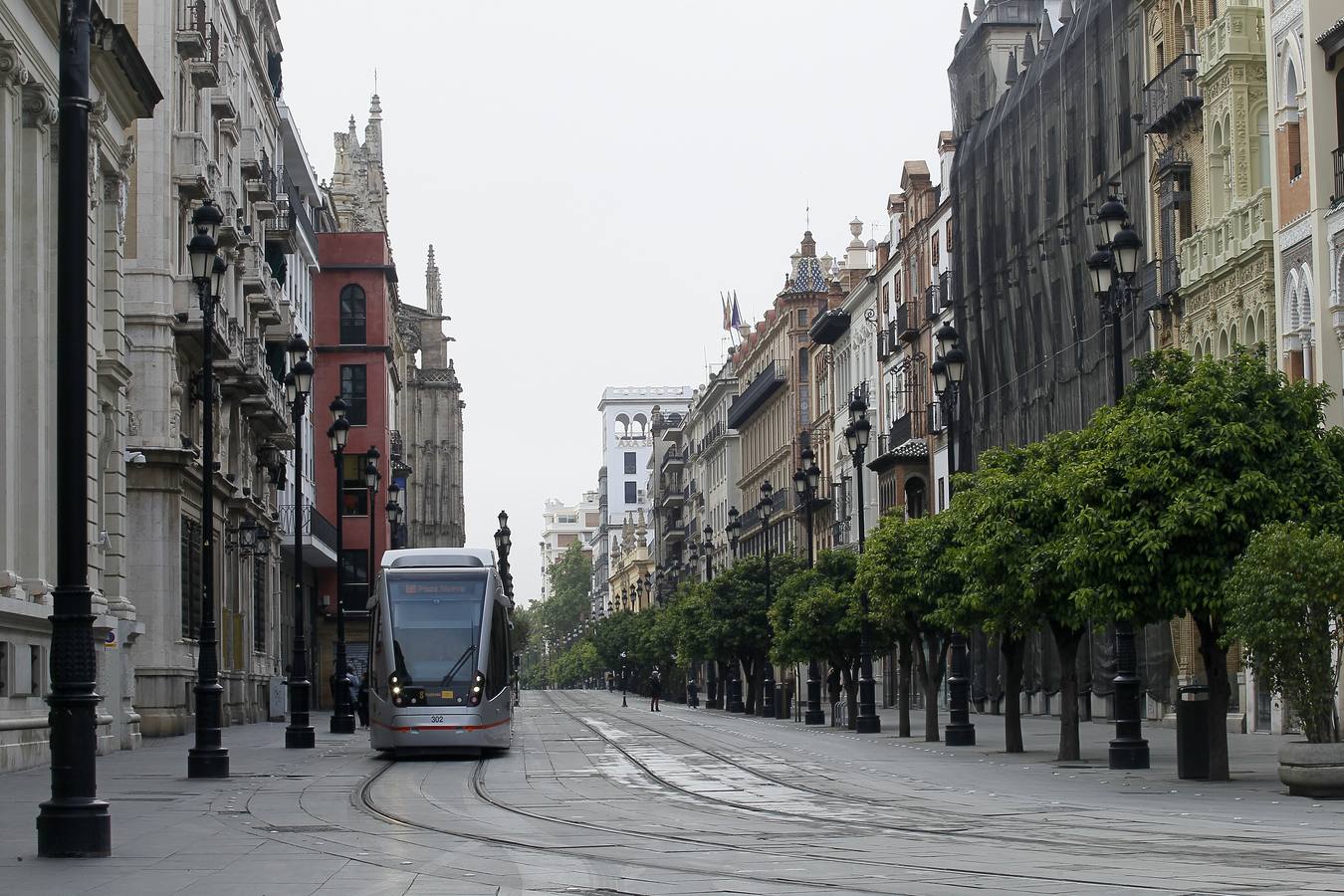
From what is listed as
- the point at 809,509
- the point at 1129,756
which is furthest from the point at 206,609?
the point at 809,509

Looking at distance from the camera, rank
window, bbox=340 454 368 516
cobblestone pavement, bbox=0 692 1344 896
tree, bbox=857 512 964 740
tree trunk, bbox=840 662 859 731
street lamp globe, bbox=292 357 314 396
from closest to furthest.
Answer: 1. cobblestone pavement, bbox=0 692 1344 896
2. tree, bbox=857 512 964 740
3. street lamp globe, bbox=292 357 314 396
4. tree trunk, bbox=840 662 859 731
5. window, bbox=340 454 368 516

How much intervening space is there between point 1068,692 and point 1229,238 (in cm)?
1531

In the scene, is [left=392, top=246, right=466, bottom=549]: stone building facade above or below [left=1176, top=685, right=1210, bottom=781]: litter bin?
above

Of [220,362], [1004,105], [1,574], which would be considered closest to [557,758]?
[1,574]

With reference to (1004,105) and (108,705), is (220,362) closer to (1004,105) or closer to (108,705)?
(108,705)

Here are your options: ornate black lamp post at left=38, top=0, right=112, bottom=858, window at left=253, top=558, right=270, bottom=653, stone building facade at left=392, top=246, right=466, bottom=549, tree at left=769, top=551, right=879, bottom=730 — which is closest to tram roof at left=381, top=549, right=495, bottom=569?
tree at left=769, top=551, right=879, bottom=730

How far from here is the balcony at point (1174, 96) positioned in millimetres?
45625

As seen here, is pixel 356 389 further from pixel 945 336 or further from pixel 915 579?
pixel 945 336

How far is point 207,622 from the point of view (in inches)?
1141

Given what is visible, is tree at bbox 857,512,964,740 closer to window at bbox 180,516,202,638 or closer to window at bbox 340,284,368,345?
window at bbox 180,516,202,638

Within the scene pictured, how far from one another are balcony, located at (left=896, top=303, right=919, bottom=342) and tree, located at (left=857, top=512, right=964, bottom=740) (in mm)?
31809

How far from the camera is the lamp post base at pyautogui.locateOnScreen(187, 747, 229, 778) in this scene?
28469mm

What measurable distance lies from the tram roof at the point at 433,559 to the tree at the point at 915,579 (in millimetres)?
7959

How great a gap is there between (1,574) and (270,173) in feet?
143
